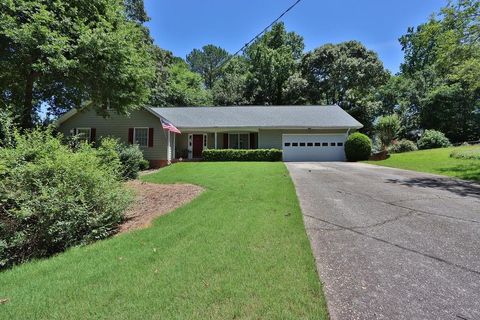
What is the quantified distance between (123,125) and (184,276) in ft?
64.6

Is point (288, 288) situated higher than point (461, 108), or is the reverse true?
point (461, 108)

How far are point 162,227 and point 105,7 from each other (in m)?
14.0

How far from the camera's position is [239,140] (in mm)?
26328

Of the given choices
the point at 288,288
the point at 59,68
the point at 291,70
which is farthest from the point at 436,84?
the point at 288,288

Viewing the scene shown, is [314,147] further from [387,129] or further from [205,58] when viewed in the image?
[205,58]

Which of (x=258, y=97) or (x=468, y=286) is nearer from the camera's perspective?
(x=468, y=286)

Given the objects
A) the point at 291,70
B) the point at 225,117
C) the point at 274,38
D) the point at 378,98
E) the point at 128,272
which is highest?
the point at 274,38

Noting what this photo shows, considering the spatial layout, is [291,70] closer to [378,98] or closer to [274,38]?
[274,38]

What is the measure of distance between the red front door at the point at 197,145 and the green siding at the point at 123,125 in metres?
4.32

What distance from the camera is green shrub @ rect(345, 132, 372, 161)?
74.7 ft

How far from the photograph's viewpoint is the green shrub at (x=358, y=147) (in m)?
22.8

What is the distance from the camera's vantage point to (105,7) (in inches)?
627

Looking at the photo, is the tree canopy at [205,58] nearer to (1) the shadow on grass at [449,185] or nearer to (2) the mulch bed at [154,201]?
(2) the mulch bed at [154,201]

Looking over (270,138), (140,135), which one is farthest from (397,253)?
(270,138)
